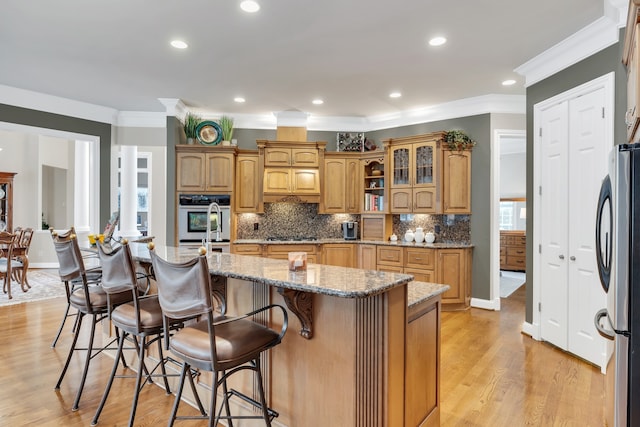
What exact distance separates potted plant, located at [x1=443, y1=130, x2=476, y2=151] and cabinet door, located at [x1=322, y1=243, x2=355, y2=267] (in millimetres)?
2117

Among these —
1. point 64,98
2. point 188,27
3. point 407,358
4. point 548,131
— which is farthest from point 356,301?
point 64,98

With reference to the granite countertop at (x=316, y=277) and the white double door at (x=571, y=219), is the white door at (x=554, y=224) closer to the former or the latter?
the white double door at (x=571, y=219)

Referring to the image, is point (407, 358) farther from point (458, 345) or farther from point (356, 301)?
point (458, 345)

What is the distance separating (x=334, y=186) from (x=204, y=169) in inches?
80.8

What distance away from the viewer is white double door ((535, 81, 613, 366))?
10.3 feet

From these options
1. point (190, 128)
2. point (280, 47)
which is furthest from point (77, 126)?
point (280, 47)

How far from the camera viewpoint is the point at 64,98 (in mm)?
5250

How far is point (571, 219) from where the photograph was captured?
3.40m

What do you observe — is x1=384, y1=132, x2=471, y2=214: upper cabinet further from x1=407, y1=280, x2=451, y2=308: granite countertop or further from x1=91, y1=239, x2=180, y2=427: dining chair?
x1=91, y1=239, x2=180, y2=427: dining chair

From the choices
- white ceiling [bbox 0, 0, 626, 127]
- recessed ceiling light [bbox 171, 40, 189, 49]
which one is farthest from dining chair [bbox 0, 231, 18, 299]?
recessed ceiling light [bbox 171, 40, 189, 49]

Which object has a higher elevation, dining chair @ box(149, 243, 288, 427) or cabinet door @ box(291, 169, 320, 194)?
cabinet door @ box(291, 169, 320, 194)

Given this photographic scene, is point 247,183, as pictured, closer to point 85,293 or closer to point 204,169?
point 204,169

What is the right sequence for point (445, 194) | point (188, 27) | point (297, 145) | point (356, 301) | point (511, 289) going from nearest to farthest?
1. point (356, 301)
2. point (188, 27)
3. point (445, 194)
4. point (297, 145)
5. point (511, 289)

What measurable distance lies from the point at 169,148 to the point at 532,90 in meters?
4.81
